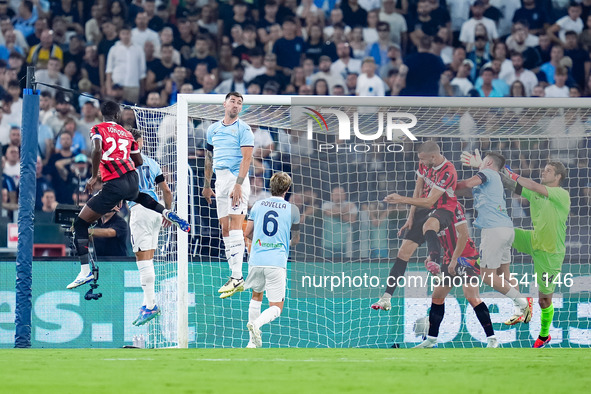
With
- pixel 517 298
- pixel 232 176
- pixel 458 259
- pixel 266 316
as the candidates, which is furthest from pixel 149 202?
pixel 517 298

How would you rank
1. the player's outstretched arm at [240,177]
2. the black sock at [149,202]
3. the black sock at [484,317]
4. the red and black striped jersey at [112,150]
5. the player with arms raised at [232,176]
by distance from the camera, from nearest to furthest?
the red and black striped jersey at [112,150] → the black sock at [149,202] → the player's outstretched arm at [240,177] → the player with arms raised at [232,176] → the black sock at [484,317]

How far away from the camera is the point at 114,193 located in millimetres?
9609

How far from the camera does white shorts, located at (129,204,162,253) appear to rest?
1051 centimetres

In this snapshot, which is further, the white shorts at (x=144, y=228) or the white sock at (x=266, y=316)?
the white shorts at (x=144, y=228)

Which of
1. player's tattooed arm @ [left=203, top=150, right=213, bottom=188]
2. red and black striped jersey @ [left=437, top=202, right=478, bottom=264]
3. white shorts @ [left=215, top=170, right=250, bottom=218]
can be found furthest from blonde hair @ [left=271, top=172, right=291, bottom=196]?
red and black striped jersey @ [left=437, top=202, right=478, bottom=264]

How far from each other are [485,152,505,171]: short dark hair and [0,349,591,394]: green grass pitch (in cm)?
304

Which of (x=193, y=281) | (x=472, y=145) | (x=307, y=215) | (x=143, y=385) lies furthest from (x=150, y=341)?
(x=143, y=385)

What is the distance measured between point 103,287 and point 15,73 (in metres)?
5.75

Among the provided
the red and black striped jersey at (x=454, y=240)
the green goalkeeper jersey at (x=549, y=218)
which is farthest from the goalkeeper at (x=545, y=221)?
the red and black striped jersey at (x=454, y=240)

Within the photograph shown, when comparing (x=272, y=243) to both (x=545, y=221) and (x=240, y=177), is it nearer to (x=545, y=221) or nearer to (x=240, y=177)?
(x=240, y=177)

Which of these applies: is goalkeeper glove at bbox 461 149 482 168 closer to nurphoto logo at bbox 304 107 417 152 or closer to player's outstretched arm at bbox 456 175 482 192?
player's outstretched arm at bbox 456 175 482 192

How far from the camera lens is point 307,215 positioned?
37.7 feet

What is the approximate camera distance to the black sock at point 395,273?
11.2 meters

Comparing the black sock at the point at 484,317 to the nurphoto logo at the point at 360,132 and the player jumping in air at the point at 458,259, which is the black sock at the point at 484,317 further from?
the nurphoto logo at the point at 360,132
